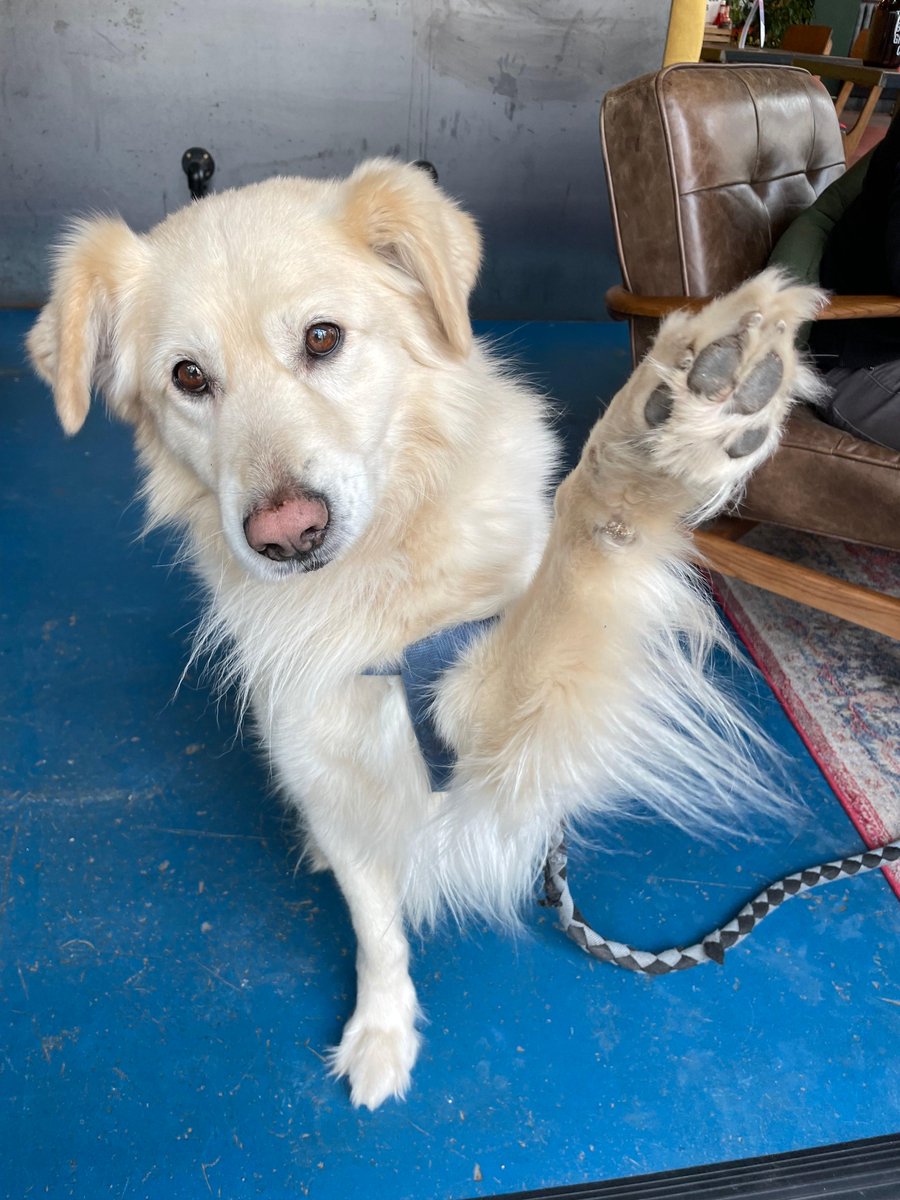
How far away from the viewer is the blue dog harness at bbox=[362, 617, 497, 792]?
1.10 m

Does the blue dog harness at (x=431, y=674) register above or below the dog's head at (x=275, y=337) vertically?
below

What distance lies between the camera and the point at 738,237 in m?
2.16

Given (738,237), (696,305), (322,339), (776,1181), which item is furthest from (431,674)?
(738,237)

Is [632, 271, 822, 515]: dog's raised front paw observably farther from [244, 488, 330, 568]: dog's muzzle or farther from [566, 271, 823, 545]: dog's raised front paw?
[244, 488, 330, 568]: dog's muzzle

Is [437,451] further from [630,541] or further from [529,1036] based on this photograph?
[529,1036]

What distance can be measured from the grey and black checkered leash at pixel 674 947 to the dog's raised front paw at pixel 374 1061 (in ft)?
1.10

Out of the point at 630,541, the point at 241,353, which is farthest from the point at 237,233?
the point at 630,541

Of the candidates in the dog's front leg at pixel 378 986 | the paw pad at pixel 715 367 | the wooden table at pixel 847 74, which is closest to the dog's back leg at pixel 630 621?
the paw pad at pixel 715 367

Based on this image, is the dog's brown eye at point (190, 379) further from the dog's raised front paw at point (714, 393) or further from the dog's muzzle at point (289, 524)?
the dog's raised front paw at point (714, 393)

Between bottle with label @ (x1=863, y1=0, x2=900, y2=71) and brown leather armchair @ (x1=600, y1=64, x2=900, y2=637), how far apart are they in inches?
156

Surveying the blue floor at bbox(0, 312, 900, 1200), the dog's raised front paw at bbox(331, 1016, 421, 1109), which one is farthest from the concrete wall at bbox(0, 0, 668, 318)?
the dog's raised front paw at bbox(331, 1016, 421, 1109)

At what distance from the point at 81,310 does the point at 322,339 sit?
390 mm

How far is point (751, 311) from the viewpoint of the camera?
655 mm

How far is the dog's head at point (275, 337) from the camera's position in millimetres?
1098
